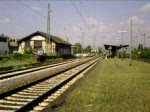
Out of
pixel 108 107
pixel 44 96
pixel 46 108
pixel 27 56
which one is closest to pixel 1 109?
pixel 46 108

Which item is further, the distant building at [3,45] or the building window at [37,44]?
the building window at [37,44]

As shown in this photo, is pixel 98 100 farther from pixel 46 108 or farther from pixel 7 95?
pixel 7 95

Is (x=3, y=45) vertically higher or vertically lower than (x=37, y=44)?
lower

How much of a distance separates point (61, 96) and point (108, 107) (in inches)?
110

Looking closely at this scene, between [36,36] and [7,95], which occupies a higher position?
[36,36]

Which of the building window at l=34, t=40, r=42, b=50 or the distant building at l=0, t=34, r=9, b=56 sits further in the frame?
the building window at l=34, t=40, r=42, b=50

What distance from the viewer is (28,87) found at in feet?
45.8

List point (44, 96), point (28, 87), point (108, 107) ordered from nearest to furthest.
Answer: point (108, 107) < point (44, 96) < point (28, 87)

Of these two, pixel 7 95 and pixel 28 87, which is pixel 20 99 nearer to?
pixel 7 95

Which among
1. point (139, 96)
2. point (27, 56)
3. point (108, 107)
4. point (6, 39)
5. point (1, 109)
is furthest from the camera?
point (6, 39)

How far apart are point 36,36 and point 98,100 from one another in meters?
61.5

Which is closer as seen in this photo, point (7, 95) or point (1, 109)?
point (1, 109)

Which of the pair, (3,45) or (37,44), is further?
(37,44)

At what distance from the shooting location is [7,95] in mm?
11102
